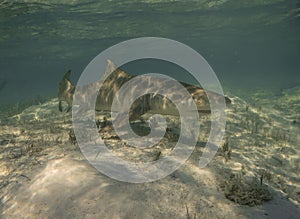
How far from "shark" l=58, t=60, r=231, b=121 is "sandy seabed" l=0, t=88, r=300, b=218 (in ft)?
2.81

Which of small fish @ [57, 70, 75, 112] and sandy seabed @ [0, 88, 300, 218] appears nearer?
sandy seabed @ [0, 88, 300, 218]

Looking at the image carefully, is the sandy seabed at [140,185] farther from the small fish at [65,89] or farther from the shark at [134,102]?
the small fish at [65,89]

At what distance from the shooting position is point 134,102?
7148mm

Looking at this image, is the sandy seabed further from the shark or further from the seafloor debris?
the shark

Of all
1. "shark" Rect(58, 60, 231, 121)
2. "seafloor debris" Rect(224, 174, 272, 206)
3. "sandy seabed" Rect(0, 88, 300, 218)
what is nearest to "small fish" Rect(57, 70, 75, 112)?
"shark" Rect(58, 60, 231, 121)

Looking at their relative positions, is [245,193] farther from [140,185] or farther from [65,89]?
[65,89]

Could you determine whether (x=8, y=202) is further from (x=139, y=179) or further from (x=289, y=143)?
(x=289, y=143)

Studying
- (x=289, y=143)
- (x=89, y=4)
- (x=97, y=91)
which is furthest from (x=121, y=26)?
(x=289, y=143)

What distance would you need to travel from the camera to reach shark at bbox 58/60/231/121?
20.4 feet

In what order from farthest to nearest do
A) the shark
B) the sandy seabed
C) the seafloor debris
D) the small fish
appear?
the small fish < the shark < the seafloor debris < the sandy seabed

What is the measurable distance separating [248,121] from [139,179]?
6.51 m

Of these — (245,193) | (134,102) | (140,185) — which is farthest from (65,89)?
(245,193)

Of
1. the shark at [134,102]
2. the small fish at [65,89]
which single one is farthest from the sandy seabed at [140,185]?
the small fish at [65,89]

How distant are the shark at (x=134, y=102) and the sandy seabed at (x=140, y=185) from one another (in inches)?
33.7
